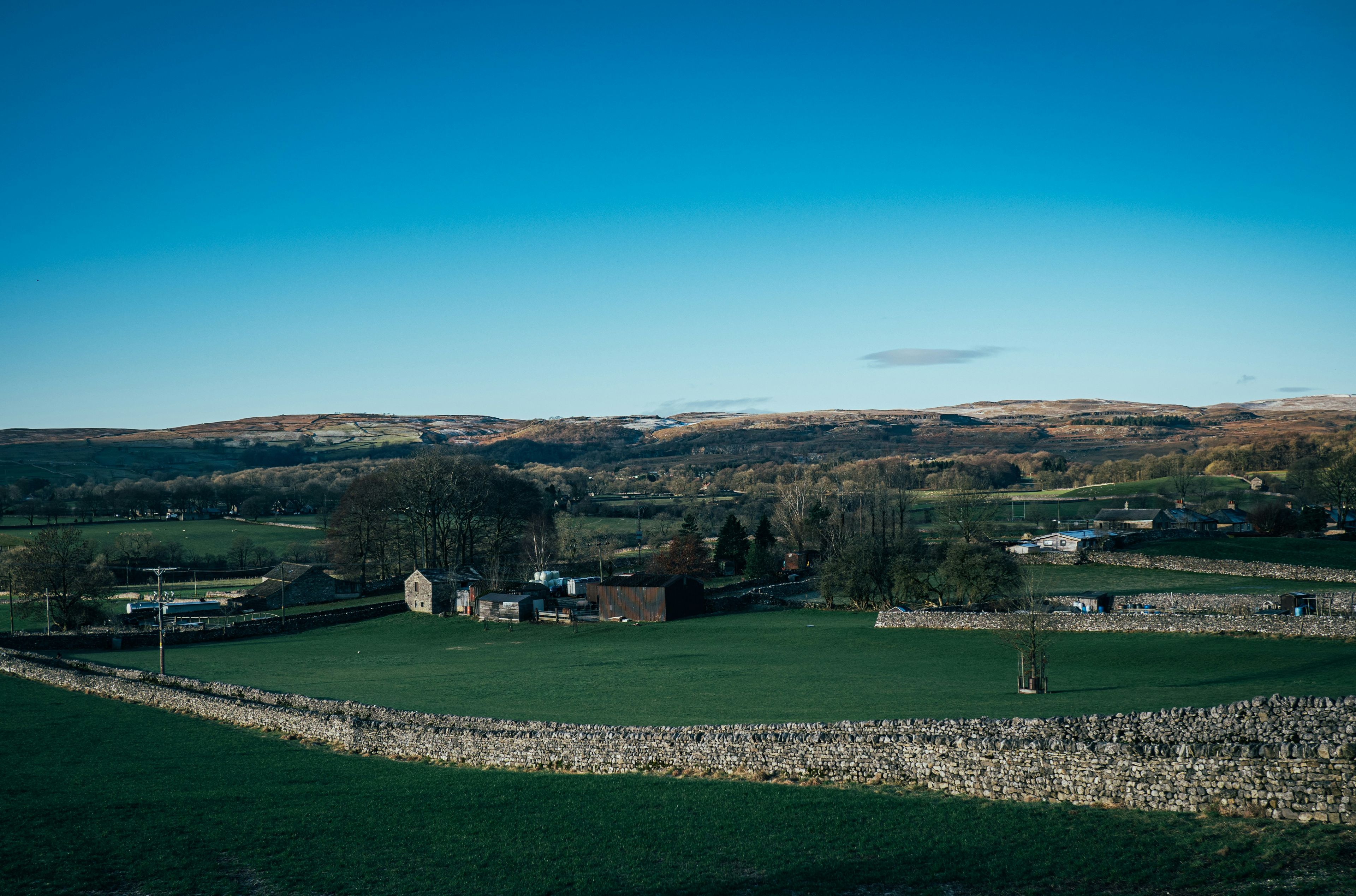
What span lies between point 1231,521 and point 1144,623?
49890 millimetres

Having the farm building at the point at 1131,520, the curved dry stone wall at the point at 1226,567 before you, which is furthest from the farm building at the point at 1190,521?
the curved dry stone wall at the point at 1226,567

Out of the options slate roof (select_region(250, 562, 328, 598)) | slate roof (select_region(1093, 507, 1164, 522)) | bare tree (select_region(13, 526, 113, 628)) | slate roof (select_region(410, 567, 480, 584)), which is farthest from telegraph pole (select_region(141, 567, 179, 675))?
slate roof (select_region(1093, 507, 1164, 522))

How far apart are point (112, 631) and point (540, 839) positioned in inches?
2078

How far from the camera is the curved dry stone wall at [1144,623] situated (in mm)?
35594

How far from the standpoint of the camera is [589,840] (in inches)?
644

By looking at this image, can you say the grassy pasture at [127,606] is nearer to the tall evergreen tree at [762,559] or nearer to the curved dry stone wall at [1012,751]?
the tall evergreen tree at [762,559]

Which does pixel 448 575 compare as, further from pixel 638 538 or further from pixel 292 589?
pixel 638 538

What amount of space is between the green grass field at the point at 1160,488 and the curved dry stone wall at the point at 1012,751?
99085 mm

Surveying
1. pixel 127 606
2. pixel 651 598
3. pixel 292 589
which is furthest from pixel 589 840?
pixel 127 606

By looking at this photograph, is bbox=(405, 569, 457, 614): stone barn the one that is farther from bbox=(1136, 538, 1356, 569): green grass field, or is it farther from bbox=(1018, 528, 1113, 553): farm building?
bbox=(1136, 538, 1356, 569): green grass field

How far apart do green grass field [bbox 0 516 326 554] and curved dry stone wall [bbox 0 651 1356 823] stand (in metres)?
79.6

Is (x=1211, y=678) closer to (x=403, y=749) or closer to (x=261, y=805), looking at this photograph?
(x=403, y=749)

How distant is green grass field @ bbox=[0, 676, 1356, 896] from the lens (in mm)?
13047

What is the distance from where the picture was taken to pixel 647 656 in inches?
1711
